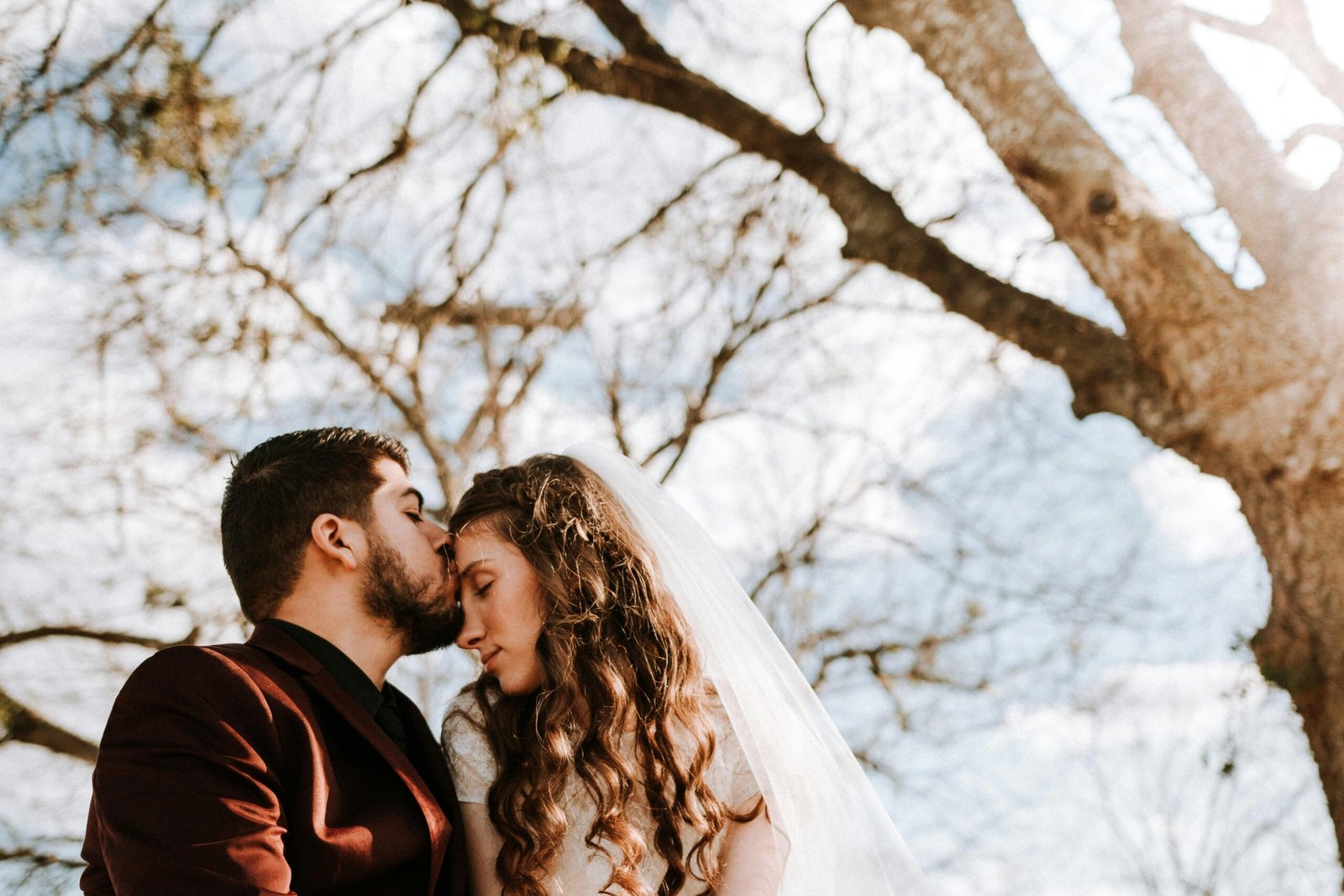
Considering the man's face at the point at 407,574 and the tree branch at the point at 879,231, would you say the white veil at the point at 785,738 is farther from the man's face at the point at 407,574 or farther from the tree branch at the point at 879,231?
the tree branch at the point at 879,231

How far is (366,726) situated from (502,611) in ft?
1.66

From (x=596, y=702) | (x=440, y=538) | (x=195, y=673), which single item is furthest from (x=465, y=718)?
(x=195, y=673)

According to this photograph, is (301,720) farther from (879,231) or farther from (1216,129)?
(1216,129)

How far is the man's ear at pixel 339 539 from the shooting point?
236 cm

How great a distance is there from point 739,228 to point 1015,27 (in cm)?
183

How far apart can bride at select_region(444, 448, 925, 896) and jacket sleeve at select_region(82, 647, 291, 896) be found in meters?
0.60

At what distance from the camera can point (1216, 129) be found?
11.8 feet

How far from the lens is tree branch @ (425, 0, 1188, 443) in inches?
152

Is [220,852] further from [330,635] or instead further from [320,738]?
[330,635]

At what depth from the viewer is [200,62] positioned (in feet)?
14.0

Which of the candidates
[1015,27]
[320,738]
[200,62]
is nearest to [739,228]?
[1015,27]

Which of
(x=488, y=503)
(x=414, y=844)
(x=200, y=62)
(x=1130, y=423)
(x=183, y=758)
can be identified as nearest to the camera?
(x=183, y=758)

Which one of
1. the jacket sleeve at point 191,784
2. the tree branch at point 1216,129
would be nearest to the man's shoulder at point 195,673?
the jacket sleeve at point 191,784

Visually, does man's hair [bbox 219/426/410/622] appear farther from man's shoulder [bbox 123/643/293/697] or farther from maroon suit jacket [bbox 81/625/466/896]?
man's shoulder [bbox 123/643/293/697]
